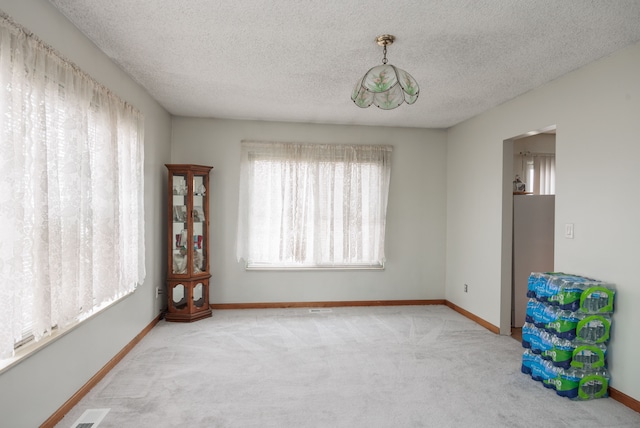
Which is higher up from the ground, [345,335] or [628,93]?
[628,93]

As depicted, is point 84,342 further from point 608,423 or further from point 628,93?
point 628,93

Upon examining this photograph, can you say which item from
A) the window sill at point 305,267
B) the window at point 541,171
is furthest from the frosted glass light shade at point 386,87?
the window at point 541,171

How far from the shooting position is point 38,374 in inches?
84.8

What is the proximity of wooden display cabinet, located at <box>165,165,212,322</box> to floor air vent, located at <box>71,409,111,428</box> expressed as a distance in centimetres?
197

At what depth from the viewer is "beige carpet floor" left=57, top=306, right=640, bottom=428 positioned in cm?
246

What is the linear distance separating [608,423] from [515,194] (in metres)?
2.64

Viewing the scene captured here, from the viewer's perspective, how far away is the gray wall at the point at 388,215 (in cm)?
504

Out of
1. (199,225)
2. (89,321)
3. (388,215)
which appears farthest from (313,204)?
(89,321)

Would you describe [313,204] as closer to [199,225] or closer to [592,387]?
[199,225]

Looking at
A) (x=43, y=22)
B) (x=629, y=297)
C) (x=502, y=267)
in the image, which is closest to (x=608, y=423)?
(x=629, y=297)

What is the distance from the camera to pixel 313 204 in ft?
16.9

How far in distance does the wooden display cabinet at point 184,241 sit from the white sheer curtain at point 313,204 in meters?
0.61

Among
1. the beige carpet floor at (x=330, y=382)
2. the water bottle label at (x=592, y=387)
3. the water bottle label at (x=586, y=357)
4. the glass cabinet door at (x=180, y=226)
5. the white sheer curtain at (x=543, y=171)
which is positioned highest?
the white sheer curtain at (x=543, y=171)

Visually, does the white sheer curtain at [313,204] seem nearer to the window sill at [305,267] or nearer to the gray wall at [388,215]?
the window sill at [305,267]
